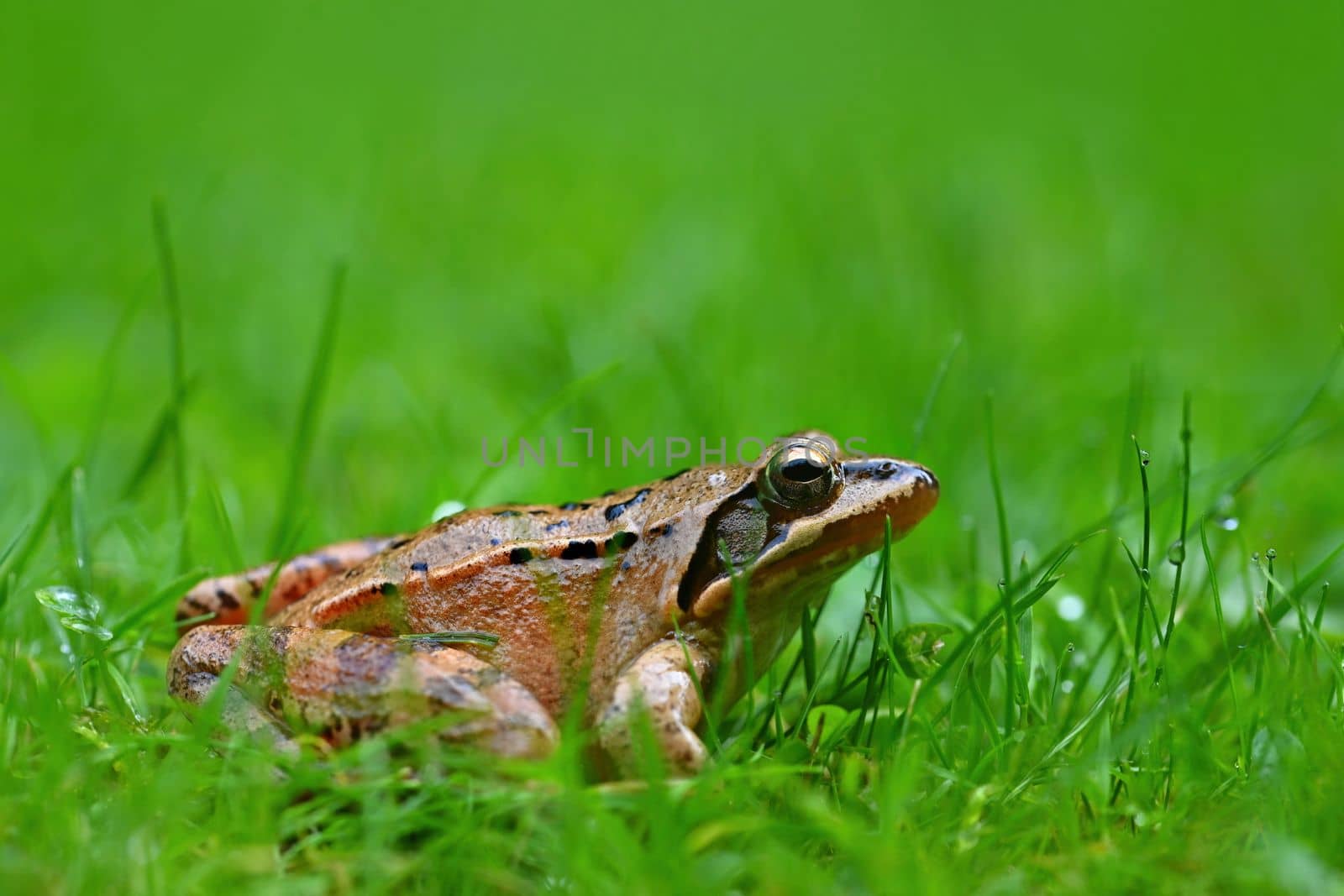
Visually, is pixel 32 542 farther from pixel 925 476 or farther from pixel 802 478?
pixel 925 476

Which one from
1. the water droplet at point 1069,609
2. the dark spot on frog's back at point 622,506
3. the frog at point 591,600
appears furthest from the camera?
the water droplet at point 1069,609

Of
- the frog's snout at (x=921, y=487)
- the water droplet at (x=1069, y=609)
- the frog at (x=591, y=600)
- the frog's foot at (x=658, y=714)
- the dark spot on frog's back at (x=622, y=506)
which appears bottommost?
the water droplet at (x=1069, y=609)

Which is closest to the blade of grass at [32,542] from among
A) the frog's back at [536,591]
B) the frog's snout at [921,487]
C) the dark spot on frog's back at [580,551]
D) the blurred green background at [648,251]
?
the blurred green background at [648,251]

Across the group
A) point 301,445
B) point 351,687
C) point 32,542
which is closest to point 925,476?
point 351,687

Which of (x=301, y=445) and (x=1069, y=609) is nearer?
(x=1069, y=609)

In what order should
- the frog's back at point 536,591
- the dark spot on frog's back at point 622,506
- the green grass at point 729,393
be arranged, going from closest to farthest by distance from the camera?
1. the green grass at point 729,393
2. the frog's back at point 536,591
3. the dark spot on frog's back at point 622,506

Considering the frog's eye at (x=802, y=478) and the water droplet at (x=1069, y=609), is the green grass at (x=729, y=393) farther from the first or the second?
the frog's eye at (x=802, y=478)

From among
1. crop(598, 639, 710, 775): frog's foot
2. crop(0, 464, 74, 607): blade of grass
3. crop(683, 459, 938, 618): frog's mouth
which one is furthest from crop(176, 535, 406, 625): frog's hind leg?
crop(683, 459, 938, 618): frog's mouth

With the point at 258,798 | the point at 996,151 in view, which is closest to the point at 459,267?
the point at 996,151
